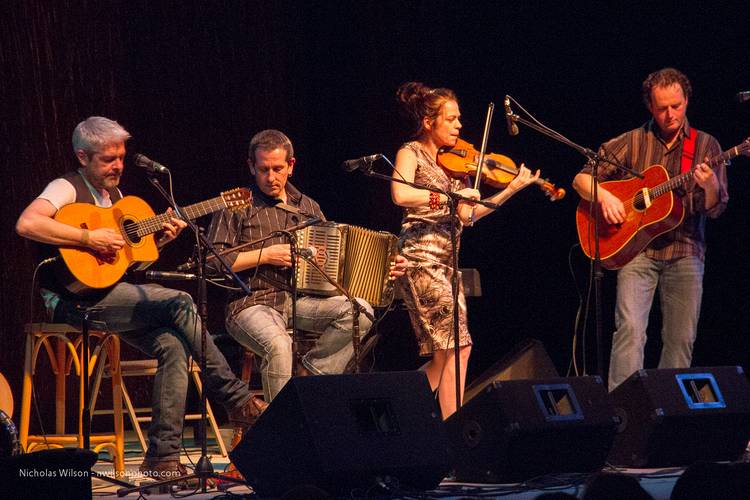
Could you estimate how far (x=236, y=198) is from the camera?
4.95 metres

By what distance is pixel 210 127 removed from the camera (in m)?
7.31

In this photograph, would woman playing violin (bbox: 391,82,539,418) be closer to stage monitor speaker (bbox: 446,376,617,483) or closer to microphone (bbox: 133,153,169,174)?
stage monitor speaker (bbox: 446,376,617,483)

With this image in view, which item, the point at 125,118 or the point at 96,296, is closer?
the point at 96,296

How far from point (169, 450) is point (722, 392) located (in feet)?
7.95

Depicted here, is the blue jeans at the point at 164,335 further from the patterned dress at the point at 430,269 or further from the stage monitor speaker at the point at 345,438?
the patterned dress at the point at 430,269

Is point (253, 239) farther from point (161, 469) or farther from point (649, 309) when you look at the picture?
point (649, 309)

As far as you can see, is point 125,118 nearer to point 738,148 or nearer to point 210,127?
point 210,127

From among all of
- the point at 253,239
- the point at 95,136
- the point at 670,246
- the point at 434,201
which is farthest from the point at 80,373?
the point at 670,246

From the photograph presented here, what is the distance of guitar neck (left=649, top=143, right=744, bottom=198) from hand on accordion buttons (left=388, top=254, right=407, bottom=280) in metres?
1.43

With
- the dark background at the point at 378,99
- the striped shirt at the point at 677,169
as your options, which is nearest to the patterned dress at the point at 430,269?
the striped shirt at the point at 677,169

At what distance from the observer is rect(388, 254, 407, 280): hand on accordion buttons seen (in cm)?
541

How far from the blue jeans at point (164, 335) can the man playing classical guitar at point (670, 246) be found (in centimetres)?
210

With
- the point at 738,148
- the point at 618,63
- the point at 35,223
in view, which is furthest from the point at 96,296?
the point at 618,63

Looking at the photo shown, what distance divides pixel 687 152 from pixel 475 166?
3.87 ft
